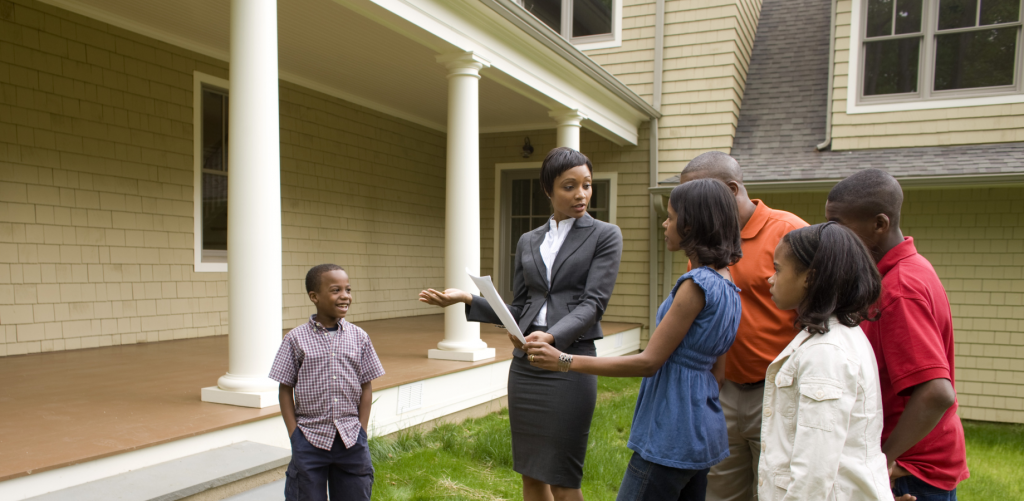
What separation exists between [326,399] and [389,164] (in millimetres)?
6528

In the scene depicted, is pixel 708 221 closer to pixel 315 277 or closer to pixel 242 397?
pixel 315 277

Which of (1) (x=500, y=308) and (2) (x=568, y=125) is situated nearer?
(1) (x=500, y=308)

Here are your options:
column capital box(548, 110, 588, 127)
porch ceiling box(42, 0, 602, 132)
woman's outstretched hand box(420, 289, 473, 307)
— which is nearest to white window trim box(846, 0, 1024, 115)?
column capital box(548, 110, 588, 127)

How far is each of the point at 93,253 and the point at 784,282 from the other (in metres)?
5.44

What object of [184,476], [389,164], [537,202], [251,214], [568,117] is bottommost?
[184,476]

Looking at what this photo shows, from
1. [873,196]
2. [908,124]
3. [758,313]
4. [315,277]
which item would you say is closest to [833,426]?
[873,196]

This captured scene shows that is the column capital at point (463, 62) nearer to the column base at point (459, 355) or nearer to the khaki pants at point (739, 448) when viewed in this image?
the column base at point (459, 355)

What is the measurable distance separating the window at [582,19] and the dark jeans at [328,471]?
25.3 ft

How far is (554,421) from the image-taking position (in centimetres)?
220

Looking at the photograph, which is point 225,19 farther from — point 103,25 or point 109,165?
point 109,165

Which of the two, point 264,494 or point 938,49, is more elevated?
point 938,49

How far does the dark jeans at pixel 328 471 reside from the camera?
2238 millimetres

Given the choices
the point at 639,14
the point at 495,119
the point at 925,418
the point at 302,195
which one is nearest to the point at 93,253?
the point at 302,195

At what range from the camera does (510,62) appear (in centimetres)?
571
